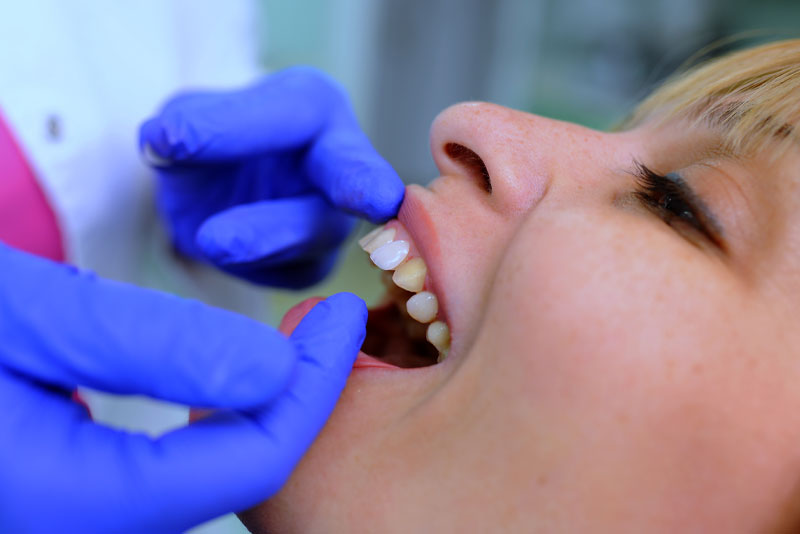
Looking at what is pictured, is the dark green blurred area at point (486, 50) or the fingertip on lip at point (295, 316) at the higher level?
the fingertip on lip at point (295, 316)

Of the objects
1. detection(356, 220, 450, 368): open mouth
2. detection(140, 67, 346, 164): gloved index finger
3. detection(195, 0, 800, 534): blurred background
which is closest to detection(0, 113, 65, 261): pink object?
detection(140, 67, 346, 164): gloved index finger

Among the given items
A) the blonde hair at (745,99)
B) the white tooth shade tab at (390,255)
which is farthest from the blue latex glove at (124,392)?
the blonde hair at (745,99)

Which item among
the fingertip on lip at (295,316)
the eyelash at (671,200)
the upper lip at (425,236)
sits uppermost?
the eyelash at (671,200)

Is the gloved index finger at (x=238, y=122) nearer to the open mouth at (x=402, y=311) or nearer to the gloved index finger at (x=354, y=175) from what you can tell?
the gloved index finger at (x=354, y=175)

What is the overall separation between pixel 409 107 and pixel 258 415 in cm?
279

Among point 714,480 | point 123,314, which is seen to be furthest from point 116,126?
point 714,480

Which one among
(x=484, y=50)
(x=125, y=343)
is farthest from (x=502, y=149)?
(x=484, y=50)

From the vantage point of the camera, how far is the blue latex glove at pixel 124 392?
0.57 m

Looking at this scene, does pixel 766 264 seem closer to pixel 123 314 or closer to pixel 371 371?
pixel 371 371

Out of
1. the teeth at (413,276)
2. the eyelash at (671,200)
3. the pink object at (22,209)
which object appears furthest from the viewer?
the pink object at (22,209)

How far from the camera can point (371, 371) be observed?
754 millimetres

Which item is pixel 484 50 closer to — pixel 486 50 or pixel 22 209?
pixel 486 50

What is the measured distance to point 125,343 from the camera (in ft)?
1.93

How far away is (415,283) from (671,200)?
0.29m
